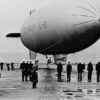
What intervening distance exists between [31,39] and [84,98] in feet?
52.1

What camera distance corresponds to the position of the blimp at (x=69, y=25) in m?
21.0

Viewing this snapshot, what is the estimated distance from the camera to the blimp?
68.9 ft

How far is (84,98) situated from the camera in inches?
571

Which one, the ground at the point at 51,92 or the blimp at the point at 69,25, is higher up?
the blimp at the point at 69,25

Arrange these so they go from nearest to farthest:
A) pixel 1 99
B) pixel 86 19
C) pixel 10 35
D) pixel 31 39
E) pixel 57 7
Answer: pixel 1 99 < pixel 86 19 < pixel 57 7 < pixel 31 39 < pixel 10 35

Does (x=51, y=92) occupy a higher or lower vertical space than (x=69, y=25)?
lower

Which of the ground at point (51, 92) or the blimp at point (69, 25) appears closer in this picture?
the ground at point (51, 92)

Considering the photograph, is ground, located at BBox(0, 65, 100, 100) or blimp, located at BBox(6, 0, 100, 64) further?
blimp, located at BBox(6, 0, 100, 64)

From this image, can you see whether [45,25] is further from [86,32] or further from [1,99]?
[1,99]

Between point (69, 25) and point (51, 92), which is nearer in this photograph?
point (51, 92)

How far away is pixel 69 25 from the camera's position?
71.5 ft

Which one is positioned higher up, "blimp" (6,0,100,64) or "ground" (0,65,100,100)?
"blimp" (6,0,100,64)

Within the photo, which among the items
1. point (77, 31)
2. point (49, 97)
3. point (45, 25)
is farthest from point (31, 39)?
point (49, 97)

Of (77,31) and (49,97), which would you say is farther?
(77,31)
